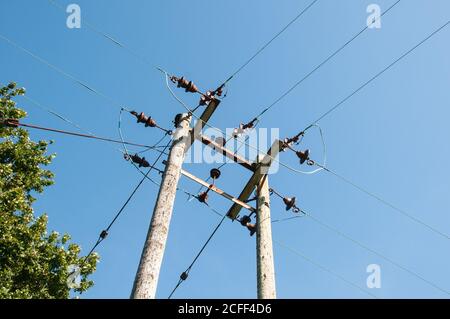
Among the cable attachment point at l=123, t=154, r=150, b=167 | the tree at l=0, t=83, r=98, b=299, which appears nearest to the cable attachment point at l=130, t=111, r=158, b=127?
the cable attachment point at l=123, t=154, r=150, b=167

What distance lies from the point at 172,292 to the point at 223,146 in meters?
3.19

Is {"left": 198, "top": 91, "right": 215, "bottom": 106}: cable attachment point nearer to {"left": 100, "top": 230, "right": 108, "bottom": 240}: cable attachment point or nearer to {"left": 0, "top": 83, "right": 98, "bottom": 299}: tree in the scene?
{"left": 100, "top": 230, "right": 108, "bottom": 240}: cable attachment point

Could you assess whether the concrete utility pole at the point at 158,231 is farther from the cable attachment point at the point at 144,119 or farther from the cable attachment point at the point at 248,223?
the cable attachment point at the point at 248,223

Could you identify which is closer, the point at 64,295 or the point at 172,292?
the point at 172,292

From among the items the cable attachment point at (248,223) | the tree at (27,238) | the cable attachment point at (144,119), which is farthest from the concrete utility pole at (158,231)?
the tree at (27,238)

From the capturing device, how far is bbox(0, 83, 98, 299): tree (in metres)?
11.4

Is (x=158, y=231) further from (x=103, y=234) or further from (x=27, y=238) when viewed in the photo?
(x=27, y=238)

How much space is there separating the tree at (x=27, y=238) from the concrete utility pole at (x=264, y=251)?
19.5 feet

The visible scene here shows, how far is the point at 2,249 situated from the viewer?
11.4 metres

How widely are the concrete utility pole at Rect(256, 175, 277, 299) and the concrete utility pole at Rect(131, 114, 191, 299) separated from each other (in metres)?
1.98

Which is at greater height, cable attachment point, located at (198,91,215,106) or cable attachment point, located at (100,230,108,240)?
cable attachment point, located at (198,91,215,106)
